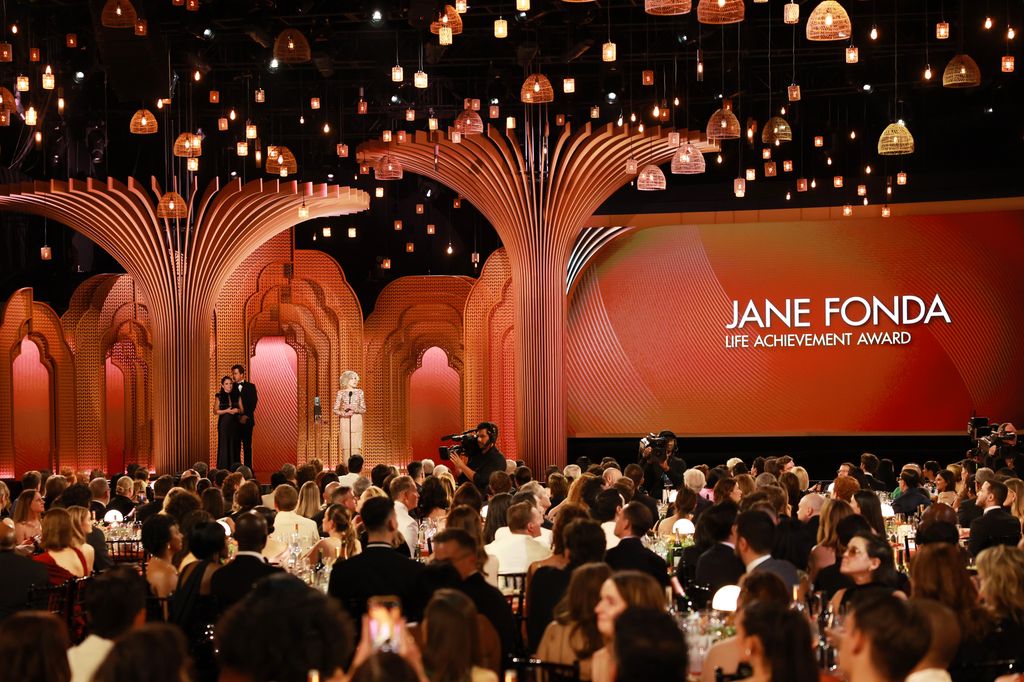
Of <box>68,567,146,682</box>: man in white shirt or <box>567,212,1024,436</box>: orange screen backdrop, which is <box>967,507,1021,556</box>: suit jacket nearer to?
Result: <box>68,567,146,682</box>: man in white shirt

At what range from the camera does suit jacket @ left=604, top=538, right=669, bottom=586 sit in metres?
6.15

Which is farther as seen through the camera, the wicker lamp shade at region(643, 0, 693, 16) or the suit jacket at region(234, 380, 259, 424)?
the suit jacket at region(234, 380, 259, 424)

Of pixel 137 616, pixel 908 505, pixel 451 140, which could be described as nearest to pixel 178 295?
pixel 451 140

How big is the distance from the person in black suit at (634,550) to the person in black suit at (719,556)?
0.27 metres

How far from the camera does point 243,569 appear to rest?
5.98m

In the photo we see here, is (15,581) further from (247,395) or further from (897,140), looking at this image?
(247,395)

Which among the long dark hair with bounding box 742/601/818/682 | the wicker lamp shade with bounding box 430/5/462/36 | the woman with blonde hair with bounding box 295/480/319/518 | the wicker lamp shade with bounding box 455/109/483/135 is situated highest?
the wicker lamp shade with bounding box 430/5/462/36

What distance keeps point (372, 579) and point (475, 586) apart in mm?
625

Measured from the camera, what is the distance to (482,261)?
2062 centimetres

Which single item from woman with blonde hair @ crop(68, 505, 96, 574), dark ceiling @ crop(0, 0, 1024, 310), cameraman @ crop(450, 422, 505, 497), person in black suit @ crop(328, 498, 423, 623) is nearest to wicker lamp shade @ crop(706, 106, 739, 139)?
dark ceiling @ crop(0, 0, 1024, 310)

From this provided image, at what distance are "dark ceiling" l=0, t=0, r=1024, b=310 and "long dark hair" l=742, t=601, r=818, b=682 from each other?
10.4 meters

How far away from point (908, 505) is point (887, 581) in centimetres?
468

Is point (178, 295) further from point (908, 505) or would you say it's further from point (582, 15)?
point (908, 505)

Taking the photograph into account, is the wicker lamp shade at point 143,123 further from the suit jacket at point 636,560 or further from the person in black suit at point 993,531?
the person in black suit at point 993,531
